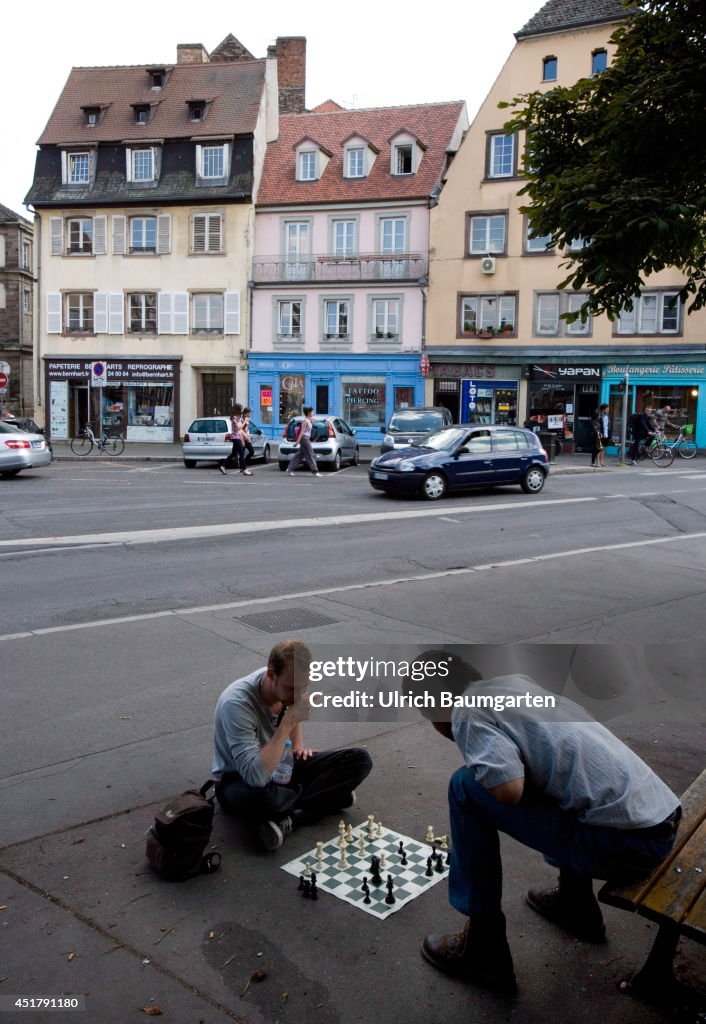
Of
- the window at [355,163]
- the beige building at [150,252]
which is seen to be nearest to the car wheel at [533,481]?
the beige building at [150,252]

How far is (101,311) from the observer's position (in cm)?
4147

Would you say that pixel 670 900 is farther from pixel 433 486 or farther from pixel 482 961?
pixel 433 486

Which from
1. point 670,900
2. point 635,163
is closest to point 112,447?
point 635,163

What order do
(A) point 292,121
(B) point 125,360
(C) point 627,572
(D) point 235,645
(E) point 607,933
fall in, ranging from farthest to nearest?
(A) point 292,121
(B) point 125,360
(C) point 627,572
(D) point 235,645
(E) point 607,933

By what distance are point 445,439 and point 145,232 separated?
84.9 feet

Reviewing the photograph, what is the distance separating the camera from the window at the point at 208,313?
4081 centimetres

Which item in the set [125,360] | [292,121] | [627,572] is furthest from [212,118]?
[627,572]

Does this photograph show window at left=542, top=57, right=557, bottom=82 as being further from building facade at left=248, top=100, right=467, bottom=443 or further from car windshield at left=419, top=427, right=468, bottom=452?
car windshield at left=419, top=427, right=468, bottom=452

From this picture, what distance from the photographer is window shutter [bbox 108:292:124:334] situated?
41.3 meters

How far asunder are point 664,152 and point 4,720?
7.81 metres

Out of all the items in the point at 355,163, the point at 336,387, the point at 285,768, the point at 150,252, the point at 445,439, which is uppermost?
the point at 355,163

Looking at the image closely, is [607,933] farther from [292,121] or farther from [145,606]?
[292,121]

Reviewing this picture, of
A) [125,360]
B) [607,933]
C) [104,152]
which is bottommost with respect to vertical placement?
[607,933]

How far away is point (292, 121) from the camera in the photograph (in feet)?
147
